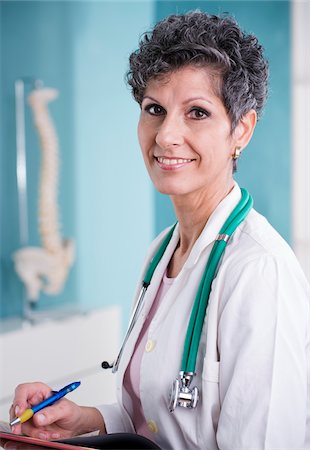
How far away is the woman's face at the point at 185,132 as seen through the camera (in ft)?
3.66

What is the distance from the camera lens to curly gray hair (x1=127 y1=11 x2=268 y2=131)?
3.66 feet

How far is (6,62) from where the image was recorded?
3.26m

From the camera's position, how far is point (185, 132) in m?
1.13

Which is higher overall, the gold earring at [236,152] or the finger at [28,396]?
the gold earring at [236,152]

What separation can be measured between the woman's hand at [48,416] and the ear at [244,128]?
54 centimetres

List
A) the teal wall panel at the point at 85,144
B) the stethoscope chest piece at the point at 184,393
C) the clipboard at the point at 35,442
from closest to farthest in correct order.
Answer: the clipboard at the point at 35,442 → the stethoscope chest piece at the point at 184,393 → the teal wall panel at the point at 85,144

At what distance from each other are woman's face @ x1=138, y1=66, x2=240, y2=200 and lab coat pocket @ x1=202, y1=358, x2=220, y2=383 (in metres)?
0.31

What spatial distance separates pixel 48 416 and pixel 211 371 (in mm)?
295

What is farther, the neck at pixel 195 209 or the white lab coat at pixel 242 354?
the neck at pixel 195 209

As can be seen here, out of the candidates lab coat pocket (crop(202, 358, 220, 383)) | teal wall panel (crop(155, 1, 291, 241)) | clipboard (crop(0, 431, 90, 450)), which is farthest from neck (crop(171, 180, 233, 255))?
teal wall panel (crop(155, 1, 291, 241))

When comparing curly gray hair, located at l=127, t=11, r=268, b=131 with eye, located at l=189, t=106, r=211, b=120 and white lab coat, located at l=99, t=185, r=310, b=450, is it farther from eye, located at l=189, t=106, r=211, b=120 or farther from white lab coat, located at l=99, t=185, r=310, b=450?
white lab coat, located at l=99, t=185, r=310, b=450

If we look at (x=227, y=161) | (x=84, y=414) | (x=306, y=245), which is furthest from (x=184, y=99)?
(x=306, y=245)

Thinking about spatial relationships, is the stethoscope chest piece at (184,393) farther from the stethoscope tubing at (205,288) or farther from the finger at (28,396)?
the finger at (28,396)

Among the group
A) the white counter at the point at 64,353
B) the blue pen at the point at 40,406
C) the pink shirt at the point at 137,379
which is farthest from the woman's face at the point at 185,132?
the white counter at the point at 64,353
